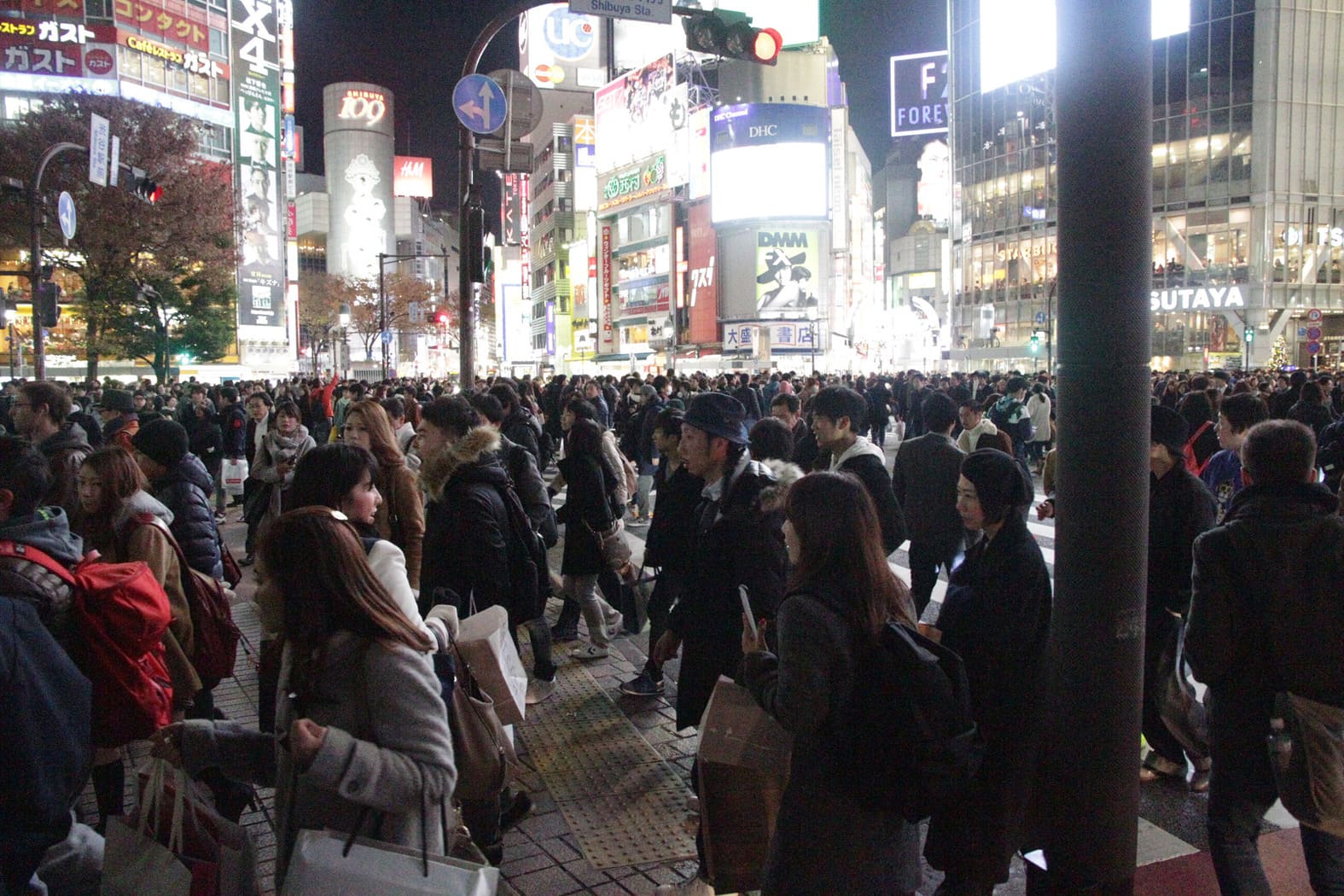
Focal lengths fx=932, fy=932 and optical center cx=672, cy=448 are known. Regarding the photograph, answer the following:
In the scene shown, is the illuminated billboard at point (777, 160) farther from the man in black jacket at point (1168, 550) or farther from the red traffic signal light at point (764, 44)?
the man in black jacket at point (1168, 550)

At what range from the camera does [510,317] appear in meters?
105

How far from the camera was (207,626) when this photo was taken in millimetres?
4230

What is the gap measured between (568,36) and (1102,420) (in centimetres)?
11922

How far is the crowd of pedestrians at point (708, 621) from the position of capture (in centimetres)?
232

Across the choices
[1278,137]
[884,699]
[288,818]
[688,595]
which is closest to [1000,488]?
[884,699]

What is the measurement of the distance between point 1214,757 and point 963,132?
72.8 m

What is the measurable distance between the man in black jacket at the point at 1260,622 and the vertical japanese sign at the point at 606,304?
247 ft

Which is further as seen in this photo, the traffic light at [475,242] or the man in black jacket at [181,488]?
the traffic light at [475,242]

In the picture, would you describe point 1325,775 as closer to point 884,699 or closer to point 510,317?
point 884,699

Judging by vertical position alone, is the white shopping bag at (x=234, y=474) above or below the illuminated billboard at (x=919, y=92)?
below

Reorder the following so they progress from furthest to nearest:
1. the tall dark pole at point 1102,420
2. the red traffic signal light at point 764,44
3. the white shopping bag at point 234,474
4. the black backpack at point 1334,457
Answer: the white shopping bag at point 234,474, the red traffic signal light at point 764,44, the black backpack at point 1334,457, the tall dark pole at point 1102,420

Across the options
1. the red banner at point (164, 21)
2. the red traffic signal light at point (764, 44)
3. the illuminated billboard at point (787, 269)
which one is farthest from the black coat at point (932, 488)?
the red banner at point (164, 21)

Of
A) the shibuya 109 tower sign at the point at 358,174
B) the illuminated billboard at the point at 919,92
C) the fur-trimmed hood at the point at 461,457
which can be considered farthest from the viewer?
the shibuya 109 tower sign at the point at 358,174

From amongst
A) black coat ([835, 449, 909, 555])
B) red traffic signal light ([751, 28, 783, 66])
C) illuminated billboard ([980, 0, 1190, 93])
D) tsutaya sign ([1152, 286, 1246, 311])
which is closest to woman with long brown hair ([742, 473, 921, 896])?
black coat ([835, 449, 909, 555])
